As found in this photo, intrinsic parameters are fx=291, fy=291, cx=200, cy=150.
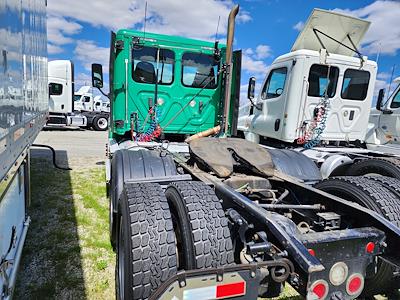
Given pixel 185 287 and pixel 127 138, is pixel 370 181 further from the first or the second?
pixel 127 138

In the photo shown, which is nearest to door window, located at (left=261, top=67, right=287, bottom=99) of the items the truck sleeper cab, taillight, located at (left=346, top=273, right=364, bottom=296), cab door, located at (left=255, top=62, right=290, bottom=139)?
cab door, located at (left=255, top=62, right=290, bottom=139)

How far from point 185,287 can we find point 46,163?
766 centimetres

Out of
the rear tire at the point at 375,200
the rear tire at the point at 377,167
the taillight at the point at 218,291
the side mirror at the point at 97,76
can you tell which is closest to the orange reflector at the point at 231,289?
the taillight at the point at 218,291

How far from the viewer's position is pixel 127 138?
5566 mm

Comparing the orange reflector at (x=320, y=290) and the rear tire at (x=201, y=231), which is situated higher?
the rear tire at (x=201, y=231)

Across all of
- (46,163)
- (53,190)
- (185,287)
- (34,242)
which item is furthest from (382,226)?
(46,163)

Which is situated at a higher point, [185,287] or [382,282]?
[185,287]

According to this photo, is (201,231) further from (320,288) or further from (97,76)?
(97,76)

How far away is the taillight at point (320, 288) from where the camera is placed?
154 cm

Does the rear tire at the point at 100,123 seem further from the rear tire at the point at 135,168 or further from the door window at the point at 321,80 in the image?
the rear tire at the point at 135,168

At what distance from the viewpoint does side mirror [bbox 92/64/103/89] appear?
17.2 ft

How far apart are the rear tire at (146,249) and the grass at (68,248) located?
1199 millimetres

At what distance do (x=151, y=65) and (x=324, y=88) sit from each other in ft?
11.3

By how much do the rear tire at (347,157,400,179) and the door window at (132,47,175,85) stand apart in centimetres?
349
